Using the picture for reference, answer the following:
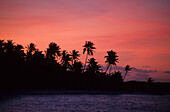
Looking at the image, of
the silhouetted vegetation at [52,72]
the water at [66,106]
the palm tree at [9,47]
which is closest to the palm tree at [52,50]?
the silhouetted vegetation at [52,72]

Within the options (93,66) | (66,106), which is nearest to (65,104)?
(66,106)

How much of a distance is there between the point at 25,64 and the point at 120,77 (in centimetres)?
4141

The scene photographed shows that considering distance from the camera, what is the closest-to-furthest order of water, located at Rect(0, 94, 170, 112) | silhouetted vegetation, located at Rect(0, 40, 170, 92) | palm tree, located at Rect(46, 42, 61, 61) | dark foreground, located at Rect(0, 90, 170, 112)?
water, located at Rect(0, 94, 170, 112)
dark foreground, located at Rect(0, 90, 170, 112)
silhouetted vegetation, located at Rect(0, 40, 170, 92)
palm tree, located at Rect(46, 42, 61, 61)

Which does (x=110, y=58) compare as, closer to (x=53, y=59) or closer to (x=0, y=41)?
(x=53, y=59)

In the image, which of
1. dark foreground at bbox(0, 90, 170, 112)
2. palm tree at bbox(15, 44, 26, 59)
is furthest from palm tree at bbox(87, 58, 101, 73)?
palm tree at bbox(15, 44, 26, 59)

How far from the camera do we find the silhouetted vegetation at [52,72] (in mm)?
51969

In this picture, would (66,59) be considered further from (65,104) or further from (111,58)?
(65,104)

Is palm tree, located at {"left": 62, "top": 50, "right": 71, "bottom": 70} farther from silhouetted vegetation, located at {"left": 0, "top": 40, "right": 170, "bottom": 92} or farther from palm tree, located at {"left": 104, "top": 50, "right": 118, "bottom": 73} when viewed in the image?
palm tree, located at {"left": 104, "top": 50, "right": 118, "bottom": 73}

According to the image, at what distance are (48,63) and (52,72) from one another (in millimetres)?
3508

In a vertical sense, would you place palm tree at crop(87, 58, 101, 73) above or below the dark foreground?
above

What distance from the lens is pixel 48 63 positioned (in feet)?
Result: 206

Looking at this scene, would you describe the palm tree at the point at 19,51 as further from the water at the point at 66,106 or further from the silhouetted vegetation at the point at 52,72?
the water at the point at 66,106

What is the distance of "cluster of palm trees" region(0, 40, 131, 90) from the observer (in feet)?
174

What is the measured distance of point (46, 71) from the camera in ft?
Answer: 198
